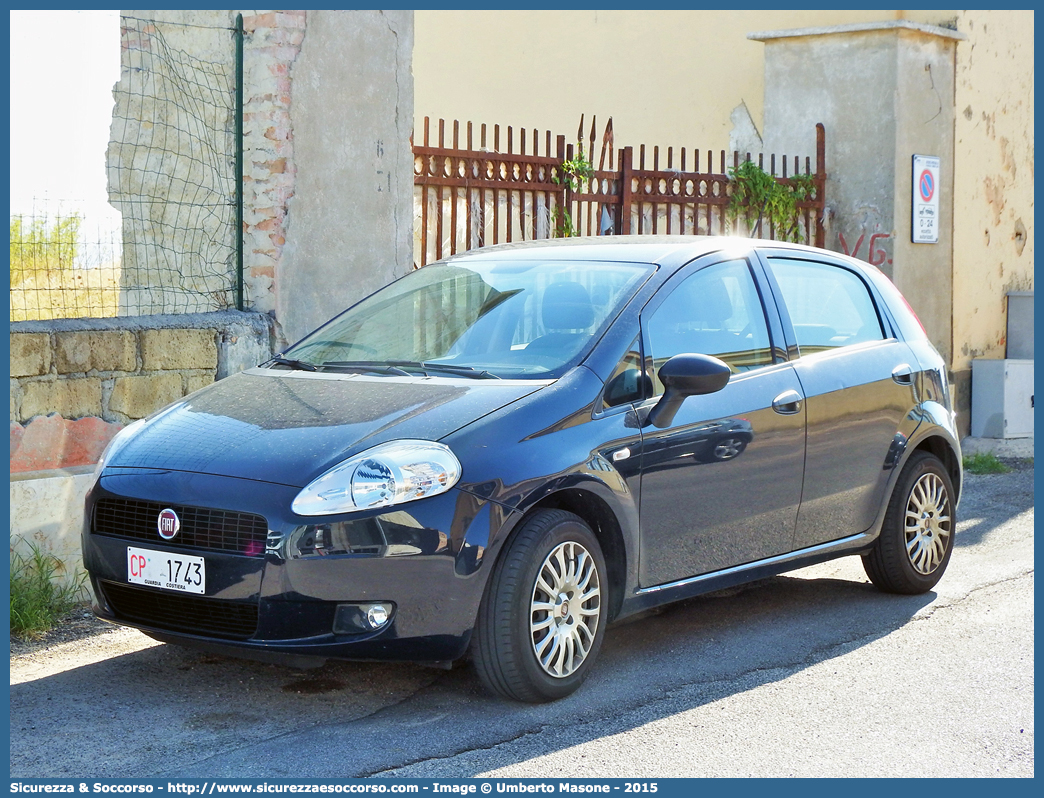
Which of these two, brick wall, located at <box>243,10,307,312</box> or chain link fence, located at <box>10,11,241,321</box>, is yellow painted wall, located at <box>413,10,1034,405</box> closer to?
brick wall, located at <box>243,10,307,312</box>

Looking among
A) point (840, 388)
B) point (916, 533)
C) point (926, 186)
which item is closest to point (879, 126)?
point (926, 186)

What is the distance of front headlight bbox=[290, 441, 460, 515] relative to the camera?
171 inches

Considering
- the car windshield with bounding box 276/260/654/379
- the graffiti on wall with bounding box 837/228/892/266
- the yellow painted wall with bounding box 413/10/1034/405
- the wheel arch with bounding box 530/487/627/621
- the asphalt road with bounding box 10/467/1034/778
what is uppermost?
the yellow painted wall with bounding box 413/10/1034/405

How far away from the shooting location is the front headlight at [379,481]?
4.33 meters

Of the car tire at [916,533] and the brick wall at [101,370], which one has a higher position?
the brick wall at [101,370]

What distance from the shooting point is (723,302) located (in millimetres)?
5629

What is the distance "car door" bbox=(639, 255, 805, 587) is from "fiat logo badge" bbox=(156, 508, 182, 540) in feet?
5.50

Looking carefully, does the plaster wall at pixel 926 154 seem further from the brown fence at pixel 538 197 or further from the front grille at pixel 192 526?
the front grille at pixel 192 526

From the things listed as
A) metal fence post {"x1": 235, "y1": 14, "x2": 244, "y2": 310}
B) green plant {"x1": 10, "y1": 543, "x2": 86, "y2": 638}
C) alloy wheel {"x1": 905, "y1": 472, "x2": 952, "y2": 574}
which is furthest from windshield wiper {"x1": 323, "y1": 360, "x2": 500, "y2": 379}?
alloy wheel {"x1": 905, "y1": 472, "x2": 952, "y2": 574}

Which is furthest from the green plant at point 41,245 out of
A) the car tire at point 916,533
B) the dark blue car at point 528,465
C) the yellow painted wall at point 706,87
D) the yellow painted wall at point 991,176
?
the yellow painted wall at point 991,176

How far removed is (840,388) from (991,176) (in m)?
7.63

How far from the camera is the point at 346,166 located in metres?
7.70

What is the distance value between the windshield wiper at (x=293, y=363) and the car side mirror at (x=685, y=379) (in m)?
1.44
